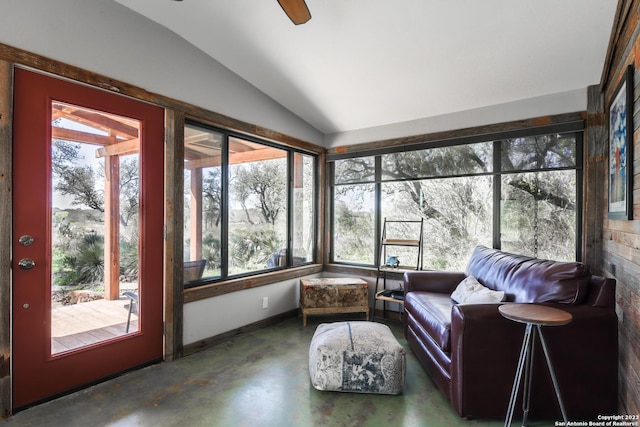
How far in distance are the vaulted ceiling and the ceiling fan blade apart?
506 mm

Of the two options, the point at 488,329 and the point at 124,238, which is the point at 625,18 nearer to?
the point at 488,329

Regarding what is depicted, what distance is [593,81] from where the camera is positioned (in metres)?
2.91

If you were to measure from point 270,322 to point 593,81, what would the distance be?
4.03 meters

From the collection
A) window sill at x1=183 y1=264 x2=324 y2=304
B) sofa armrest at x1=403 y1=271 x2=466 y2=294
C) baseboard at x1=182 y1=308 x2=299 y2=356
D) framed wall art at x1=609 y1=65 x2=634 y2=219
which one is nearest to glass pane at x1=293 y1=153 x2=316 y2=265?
window sill at x1=183 y1=264 x2=324 y2=304

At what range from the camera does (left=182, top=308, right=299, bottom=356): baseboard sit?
119 inches

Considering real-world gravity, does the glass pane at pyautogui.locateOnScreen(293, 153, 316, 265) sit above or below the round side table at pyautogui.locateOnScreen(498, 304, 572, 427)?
above

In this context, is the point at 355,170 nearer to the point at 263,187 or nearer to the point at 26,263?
the point at 263,187

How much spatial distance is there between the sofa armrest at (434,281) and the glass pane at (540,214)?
657mm

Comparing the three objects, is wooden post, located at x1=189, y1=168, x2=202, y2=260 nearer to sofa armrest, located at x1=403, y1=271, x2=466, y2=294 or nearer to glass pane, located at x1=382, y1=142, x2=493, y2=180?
sofa armrest, located at x1=403, y1=271, x2=466, y2=294

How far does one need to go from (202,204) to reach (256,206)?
76 cm

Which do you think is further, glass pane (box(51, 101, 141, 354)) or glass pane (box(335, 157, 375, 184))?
glass pane (box(335, 157, 375, 184))

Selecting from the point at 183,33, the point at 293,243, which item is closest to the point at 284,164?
the point at 293,243

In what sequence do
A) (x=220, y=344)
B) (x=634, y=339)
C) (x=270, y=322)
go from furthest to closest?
(x=270, y=322) → (x=220, y=344) → (x=634, y=339)

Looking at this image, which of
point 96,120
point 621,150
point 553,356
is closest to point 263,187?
point 96,120
